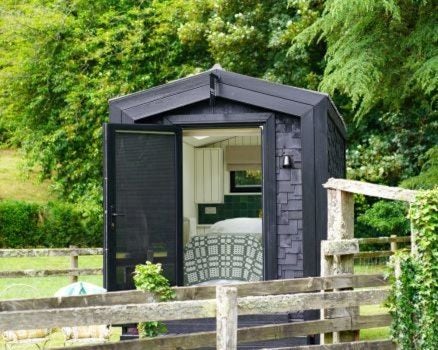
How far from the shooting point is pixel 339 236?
889cm

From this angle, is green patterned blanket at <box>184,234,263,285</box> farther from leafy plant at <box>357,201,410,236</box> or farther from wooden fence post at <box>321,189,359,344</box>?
leafy plant at <box>357,201,410,236</box>

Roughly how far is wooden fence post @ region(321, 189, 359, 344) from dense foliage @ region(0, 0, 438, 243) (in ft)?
20.0

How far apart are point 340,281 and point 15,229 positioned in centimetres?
1484

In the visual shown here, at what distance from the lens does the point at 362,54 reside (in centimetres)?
1459

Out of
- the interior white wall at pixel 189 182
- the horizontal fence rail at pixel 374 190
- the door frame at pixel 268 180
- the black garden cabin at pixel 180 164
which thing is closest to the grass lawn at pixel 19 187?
the interior white wall at pixel 189 182

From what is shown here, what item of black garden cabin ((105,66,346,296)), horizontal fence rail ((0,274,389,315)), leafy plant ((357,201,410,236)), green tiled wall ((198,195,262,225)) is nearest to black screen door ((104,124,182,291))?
black garden cabin ((105,66,346,296))

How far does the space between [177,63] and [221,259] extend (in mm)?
12138

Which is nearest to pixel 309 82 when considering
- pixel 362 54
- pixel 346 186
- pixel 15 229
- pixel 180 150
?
pixel 362 54

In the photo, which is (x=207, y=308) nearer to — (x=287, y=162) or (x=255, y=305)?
(x=255, y=305)

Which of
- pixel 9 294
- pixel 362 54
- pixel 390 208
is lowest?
pixel 9 294

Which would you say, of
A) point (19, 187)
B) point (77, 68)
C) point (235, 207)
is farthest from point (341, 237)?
point (19, 187)

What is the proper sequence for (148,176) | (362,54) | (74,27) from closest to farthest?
1. (148,176)
2. (362,54)
3. (74,27)

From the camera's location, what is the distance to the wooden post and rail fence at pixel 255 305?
6.41 metres

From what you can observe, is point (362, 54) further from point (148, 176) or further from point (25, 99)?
point (25, 99)
